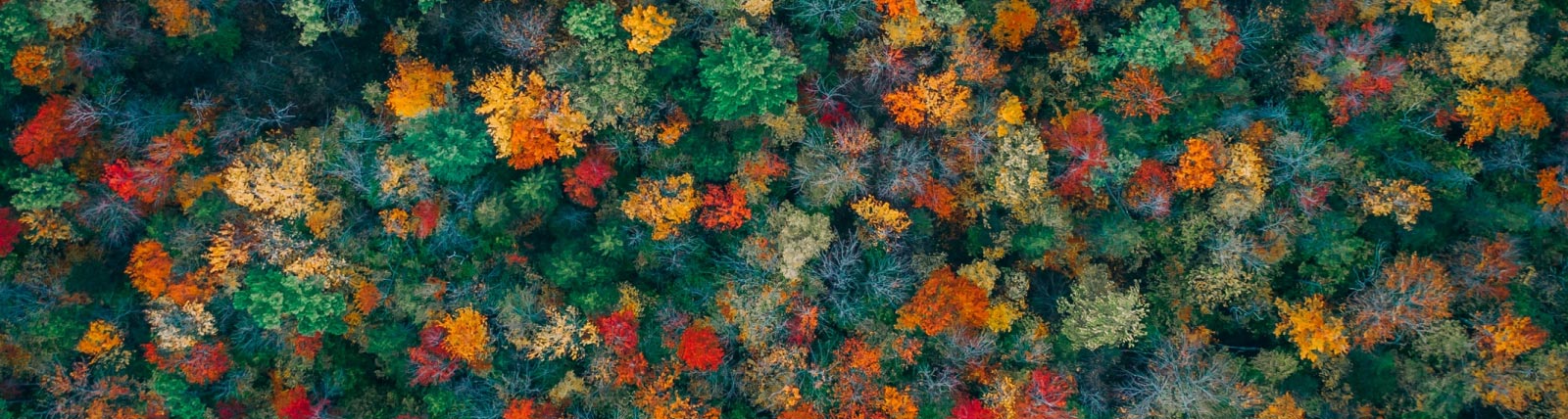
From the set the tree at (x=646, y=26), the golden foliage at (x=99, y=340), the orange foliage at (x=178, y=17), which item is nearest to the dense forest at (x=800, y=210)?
the golden foliage at (x=99, y=340)

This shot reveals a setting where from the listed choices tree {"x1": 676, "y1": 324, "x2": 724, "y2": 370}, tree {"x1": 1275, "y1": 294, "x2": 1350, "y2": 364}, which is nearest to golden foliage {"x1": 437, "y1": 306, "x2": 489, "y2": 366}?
tree {"x1": 676, "y1": 324, "x2": 724, "y2": 370}

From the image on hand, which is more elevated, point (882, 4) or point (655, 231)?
point (882, 4)

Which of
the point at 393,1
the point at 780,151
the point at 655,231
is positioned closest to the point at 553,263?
the point at 655,231

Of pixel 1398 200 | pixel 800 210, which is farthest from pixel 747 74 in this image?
pixel 1398 200

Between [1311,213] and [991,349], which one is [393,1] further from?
[1311,213]

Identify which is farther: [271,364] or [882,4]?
[271,364]
